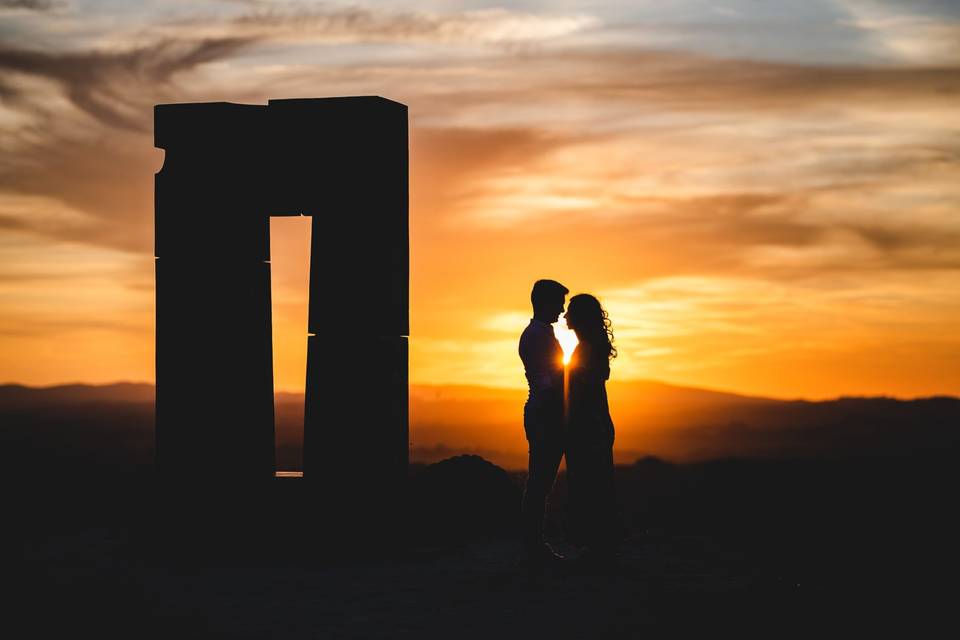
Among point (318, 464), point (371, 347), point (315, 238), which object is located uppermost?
point (315, 238)

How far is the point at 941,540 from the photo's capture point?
14062 millimetres

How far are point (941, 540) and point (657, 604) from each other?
658 cm

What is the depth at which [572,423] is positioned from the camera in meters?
10.3

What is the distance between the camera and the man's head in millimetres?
10188

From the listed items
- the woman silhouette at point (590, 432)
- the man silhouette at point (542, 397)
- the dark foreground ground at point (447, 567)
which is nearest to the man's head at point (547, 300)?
the man silhouette at point (542, 397)

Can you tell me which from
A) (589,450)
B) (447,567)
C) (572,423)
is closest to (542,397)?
(572,423)

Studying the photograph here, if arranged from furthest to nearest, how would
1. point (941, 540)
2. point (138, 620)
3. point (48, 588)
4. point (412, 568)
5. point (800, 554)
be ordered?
point (941, 540), point (800, 554), point (412, 568), point (48, 588), point (138, 620)

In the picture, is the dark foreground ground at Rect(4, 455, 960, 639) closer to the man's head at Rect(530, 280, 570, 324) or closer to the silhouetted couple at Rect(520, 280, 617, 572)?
the silhouetted couple at Rect(520, 280, 617, 572)

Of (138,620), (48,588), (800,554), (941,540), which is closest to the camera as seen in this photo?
(138,620)

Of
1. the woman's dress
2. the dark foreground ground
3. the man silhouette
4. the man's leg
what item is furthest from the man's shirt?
the dark foreground ground

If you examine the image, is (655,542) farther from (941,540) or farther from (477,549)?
(941,540)

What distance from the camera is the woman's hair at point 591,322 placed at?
1032cm

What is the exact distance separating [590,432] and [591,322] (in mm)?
934

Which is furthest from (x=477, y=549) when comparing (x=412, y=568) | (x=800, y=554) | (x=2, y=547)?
(x=2, y=547)
